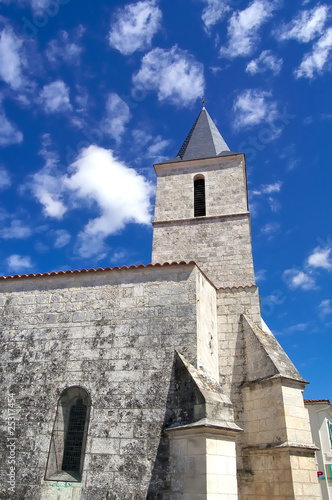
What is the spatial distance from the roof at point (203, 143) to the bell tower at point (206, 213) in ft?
0.14

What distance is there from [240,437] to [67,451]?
3.39 meters

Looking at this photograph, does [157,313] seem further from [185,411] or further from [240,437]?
[240,437]

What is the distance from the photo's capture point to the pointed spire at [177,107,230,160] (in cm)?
1496

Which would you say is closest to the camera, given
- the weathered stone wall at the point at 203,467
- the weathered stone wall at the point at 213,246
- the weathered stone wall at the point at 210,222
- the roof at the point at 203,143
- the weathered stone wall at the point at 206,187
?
the weathered stone wall at the point at 203,467

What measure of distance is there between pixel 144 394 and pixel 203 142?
39.7 ft

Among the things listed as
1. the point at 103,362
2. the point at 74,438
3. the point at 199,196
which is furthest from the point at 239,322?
the point at 199,196

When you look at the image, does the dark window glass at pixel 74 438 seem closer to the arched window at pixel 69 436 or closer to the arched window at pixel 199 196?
the arched window at pixel 69 436

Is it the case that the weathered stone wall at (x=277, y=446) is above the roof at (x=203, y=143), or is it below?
below

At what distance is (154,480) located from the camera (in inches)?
217

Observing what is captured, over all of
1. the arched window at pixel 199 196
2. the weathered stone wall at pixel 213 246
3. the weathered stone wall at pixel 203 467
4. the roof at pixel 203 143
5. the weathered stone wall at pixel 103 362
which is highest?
the roof at pixel 203 143

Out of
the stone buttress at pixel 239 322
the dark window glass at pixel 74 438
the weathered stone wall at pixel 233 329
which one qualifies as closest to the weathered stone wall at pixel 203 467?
the stone buttress at pixel 239 322

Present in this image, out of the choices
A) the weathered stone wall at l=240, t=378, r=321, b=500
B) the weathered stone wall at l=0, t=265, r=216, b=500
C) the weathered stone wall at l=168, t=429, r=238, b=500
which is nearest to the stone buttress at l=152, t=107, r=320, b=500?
the weathered stone wall at l=240, t=378, r=321, b=500

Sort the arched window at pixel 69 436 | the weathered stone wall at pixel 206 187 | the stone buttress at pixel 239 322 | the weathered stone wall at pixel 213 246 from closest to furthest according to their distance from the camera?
1. the arched window at pixel 69 436
2. the stone buttress at pixel 239 322
3. the weathered stone wall at pixel 213 246
4. the weathered stone wall at pixel 206 187

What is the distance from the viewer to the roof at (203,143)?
14.9m
